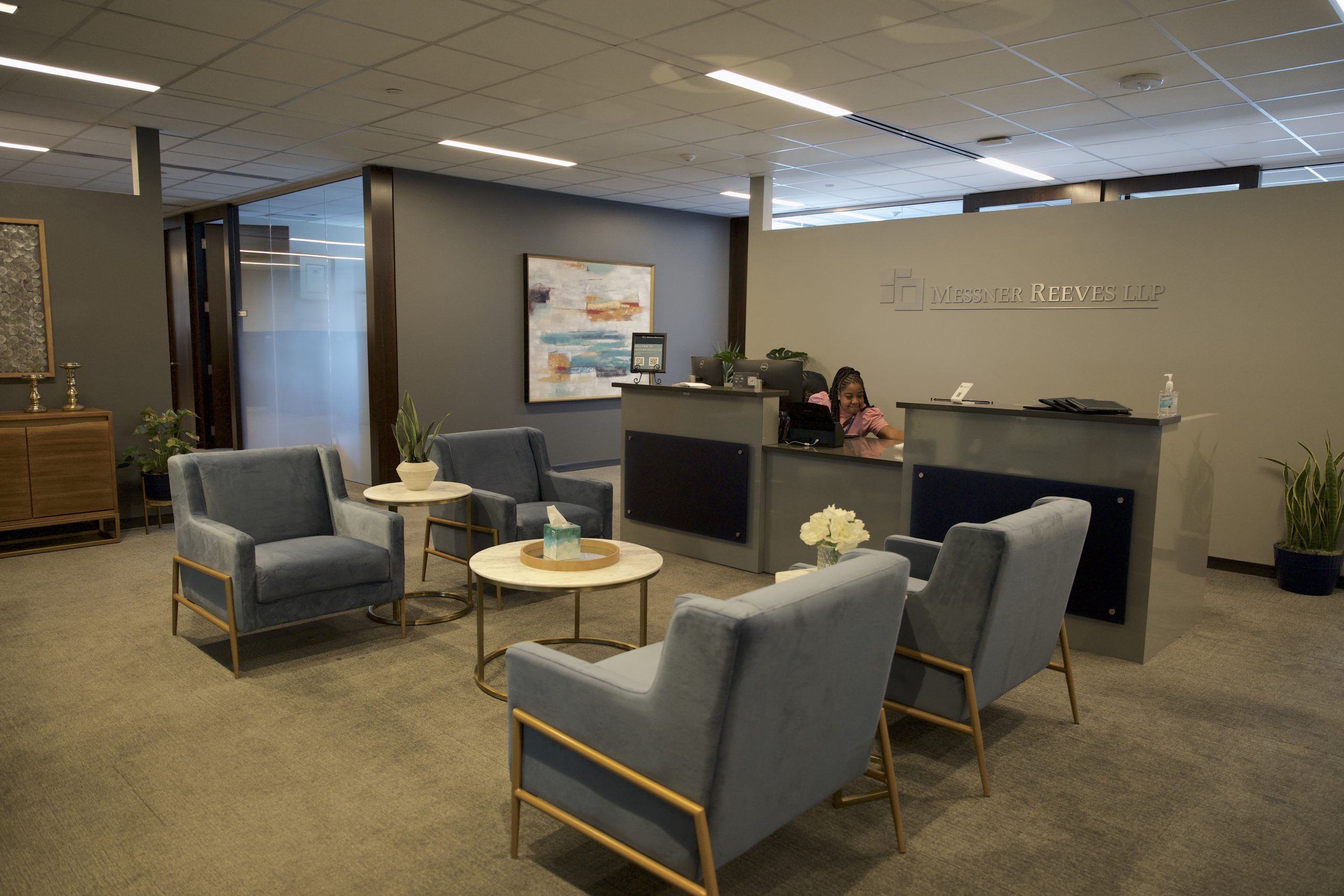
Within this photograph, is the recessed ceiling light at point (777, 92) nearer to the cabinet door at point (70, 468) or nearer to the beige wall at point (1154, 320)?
the beige wall at point (1154, 320)

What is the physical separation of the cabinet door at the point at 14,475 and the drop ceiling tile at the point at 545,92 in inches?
148

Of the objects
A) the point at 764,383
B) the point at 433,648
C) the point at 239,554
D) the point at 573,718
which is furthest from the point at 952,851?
the point at 764,383

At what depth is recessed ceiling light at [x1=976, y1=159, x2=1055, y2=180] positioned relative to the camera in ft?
23.8

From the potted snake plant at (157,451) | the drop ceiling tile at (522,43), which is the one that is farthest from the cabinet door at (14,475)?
the drop ceiling tile at (522,43)

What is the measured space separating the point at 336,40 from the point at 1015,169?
571 centimetres

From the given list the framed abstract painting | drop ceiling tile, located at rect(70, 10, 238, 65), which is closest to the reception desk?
drop ceiling tile, located at rect(70, 10, 238, 65)

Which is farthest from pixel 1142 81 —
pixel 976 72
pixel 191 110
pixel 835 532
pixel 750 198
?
pixel 191 110

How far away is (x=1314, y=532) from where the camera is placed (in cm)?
522

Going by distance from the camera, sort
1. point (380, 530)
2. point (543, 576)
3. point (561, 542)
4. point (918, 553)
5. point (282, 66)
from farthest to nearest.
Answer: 1. point (282, 66)
2. point (380, 530)
3. point (918, 553)
4. point (561, 542)
5. point (543, 576)

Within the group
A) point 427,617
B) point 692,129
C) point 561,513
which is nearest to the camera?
point 427,617

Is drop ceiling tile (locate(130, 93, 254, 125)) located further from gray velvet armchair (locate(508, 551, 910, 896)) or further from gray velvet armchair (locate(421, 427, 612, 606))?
gray velvet armchair (locate(508, 551, 910, 896))

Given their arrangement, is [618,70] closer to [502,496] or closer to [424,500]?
[502,496]

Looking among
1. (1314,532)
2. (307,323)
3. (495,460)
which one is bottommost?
(1314,532)

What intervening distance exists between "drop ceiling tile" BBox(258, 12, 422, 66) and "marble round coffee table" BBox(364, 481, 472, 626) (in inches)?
89.7
